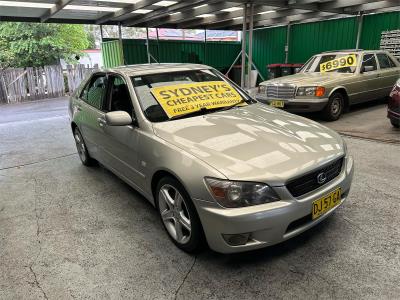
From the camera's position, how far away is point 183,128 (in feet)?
8.70

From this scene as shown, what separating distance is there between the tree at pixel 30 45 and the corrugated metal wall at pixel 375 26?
48.7 feet

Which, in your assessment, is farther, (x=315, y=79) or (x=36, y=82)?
(x=36, y=82)

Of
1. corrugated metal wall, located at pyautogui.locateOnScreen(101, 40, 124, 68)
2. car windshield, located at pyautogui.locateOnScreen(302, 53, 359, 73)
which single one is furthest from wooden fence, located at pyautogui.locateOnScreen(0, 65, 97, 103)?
car windshield, located at pyautogui.locateOnScreen(302, 53, 359, 73)

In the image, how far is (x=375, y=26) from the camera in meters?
10.6

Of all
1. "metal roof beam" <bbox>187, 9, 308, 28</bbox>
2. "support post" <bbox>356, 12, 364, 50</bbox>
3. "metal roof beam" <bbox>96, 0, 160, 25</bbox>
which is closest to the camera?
"metal roof beam" <bbox>96, 0, 160, 25</bbox>

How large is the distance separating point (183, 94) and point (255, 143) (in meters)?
1.03

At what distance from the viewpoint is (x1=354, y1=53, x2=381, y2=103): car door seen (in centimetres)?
704

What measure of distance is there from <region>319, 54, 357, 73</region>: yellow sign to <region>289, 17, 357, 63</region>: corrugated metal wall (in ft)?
16.0

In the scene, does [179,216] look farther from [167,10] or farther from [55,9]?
[167,10]

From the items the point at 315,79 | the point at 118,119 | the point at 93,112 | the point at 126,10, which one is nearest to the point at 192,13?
the point at 126,10

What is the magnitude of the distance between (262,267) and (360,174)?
224 centimetres

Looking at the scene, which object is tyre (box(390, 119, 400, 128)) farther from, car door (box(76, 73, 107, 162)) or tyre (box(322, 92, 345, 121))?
car door (box(76, 73, 107, 162))

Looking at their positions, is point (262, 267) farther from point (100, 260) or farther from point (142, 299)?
point (100, 260)

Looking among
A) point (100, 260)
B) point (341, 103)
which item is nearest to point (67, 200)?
point (100, 260)
